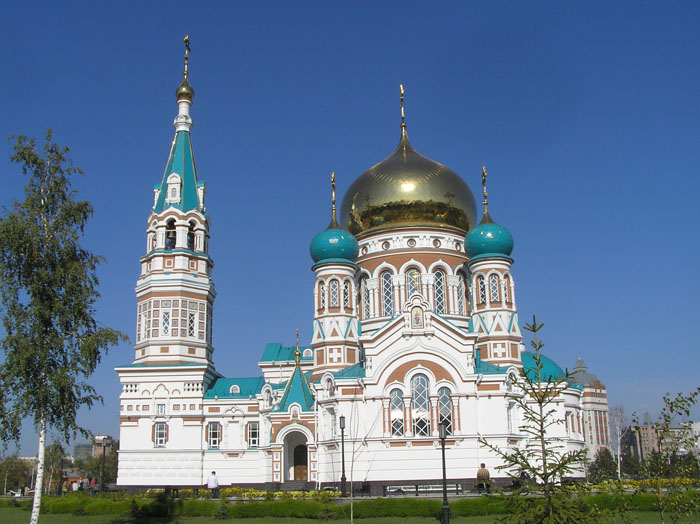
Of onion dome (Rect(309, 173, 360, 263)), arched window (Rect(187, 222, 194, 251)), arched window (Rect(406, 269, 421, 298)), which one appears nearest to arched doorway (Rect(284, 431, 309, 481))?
onion dome (Rect(309, 173, 360, 263))

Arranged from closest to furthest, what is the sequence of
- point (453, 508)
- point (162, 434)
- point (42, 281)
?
point (42, 281), point (453, 508), point (162, 434)

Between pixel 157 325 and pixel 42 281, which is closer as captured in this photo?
pixel 42 281

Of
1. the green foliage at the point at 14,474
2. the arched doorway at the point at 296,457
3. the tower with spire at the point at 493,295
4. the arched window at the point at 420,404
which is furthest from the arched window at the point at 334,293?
the green foliage at the point at 14,474

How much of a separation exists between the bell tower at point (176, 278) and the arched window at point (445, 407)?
12132 mm

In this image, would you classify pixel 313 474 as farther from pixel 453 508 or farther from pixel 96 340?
pixel 96 340

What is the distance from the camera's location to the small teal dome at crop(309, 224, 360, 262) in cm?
3369

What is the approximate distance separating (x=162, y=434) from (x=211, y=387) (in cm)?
321

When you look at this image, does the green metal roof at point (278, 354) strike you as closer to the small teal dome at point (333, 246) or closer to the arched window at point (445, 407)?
the small teal dome at point (333, 246)

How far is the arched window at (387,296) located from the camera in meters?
35.6

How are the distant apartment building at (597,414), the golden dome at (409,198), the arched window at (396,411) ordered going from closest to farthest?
the arched window at (396,411) < the golden dome at (409,198) < the distant apartment building at (597,414)

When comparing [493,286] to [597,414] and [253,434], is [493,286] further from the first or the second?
[597,414]

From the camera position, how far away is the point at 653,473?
11.0 m

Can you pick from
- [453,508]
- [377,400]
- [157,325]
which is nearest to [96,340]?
[453,508]

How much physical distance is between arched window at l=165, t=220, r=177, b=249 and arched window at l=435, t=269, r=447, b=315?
13.2m
